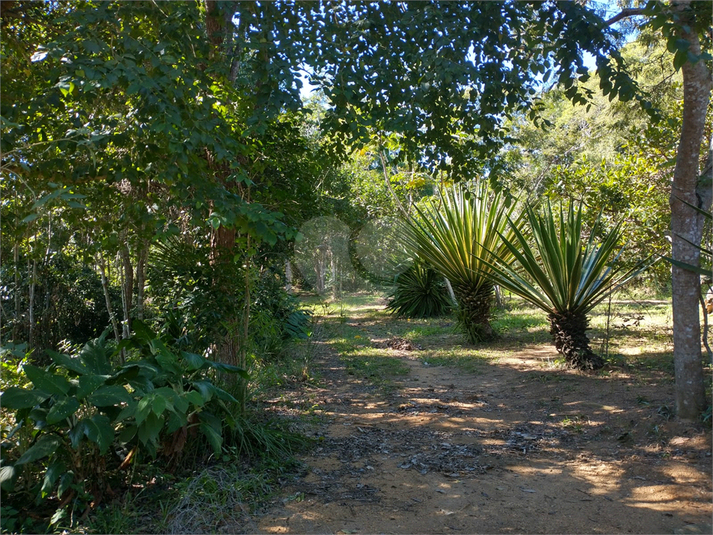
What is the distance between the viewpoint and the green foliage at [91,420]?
336cm

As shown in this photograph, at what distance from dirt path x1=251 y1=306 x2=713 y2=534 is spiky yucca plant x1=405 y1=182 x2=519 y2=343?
10.2 feet

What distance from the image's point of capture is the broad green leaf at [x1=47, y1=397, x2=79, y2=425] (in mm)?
3229

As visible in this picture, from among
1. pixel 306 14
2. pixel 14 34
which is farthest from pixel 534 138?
pixel 14 34

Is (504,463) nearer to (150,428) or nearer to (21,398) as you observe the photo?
(150,428)

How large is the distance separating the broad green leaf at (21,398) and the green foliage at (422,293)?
40.6ft

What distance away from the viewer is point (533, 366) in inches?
315

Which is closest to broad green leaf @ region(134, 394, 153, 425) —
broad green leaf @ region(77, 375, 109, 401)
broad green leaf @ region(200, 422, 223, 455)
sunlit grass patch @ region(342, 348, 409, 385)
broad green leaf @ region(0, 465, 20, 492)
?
broad green leaf @ region(77, 375, 109, 401)

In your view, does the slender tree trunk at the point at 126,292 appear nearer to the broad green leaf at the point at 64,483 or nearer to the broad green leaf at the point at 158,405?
the broad green leaf at the point at 64,483

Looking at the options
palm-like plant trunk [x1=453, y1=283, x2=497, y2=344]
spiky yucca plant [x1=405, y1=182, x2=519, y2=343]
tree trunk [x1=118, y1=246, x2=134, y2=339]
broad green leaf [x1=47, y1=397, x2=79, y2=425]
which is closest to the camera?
broad green leaf [x1=47, y1=397, x2=79, y2=425]

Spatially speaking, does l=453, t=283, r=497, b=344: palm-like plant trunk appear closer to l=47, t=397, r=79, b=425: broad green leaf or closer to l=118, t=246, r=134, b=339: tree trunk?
l=118, t=246, r=134, b=339: tree trunk

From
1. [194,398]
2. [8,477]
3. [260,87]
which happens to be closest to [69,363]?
[8,477]

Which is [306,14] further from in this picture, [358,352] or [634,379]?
[358,352]

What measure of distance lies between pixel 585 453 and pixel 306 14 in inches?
172

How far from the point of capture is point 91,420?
11.3ft
